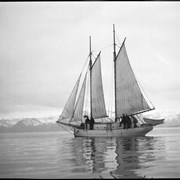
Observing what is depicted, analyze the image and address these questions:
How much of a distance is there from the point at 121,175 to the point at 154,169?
6.58ft

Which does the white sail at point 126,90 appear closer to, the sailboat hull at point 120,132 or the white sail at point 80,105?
the sailboat hull at point 120,132

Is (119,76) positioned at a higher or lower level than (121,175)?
higher

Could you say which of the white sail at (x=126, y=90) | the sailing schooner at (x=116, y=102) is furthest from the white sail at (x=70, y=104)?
the white sail at (x=126, y=90)

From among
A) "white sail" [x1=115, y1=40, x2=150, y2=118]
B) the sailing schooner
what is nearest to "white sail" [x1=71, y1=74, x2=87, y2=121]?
the sailing schooner

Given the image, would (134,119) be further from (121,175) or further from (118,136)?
(121,175)

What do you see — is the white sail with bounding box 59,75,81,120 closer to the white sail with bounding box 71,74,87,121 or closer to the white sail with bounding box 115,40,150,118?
the white sail with bounding box 71,74,87,121

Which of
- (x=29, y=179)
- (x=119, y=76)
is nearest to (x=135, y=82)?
(x=119, y=76)

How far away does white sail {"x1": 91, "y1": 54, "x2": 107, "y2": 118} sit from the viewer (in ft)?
156

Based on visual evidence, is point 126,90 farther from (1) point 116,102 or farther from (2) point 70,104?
(2) point 70,104

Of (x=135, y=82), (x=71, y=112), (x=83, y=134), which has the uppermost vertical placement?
(x=135, y=82)

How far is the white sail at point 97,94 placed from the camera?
4747cm

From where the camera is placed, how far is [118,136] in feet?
146

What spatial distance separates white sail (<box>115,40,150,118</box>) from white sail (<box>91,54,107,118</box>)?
2741 mm

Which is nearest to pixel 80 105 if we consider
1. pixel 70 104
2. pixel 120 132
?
pixel 70 104
